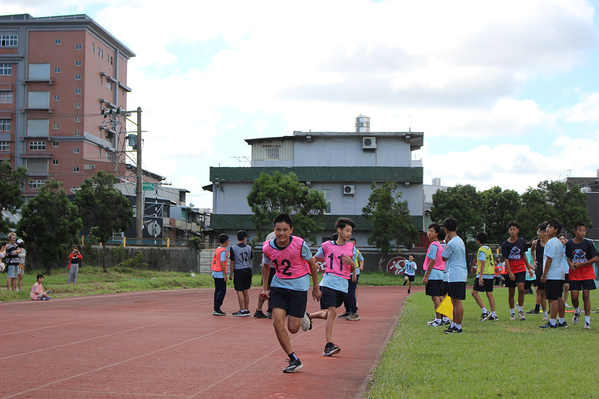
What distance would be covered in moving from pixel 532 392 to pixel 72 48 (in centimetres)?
7420

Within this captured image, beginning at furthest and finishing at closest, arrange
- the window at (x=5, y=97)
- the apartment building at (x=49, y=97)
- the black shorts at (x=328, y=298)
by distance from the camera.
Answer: the window at (x=5, y=97) → the apartment building at (x=49, y=97) → the black shorts at (x=328, y=298)

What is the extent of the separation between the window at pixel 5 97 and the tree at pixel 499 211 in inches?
2260

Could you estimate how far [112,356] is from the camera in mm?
7719

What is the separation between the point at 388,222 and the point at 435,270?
1242 inches

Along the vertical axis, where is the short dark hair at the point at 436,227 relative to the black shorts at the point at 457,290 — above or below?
above

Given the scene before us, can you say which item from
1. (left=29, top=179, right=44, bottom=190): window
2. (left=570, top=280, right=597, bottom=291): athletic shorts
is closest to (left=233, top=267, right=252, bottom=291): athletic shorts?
(left=570, top=280, right=597, bottom=291): athletic shorts

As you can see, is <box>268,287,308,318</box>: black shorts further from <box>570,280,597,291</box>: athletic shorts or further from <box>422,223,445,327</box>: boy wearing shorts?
<box>570,280,597,291</box>: athletic shorts

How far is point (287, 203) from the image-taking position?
4212cm

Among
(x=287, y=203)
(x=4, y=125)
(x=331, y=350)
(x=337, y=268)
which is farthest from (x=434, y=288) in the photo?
(x=4, y=125)

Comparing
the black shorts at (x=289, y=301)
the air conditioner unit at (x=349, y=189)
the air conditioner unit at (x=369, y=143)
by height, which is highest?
the air conditioner unit at (x=369, y=143)

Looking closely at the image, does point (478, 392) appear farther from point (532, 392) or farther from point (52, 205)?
point (52, 205)

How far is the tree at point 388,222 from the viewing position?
42750mm

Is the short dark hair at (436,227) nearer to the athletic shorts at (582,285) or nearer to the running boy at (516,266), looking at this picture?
the running boy at (516,266)

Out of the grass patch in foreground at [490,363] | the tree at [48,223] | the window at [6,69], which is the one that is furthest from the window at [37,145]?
the grass patch in foreground at [490,363]
